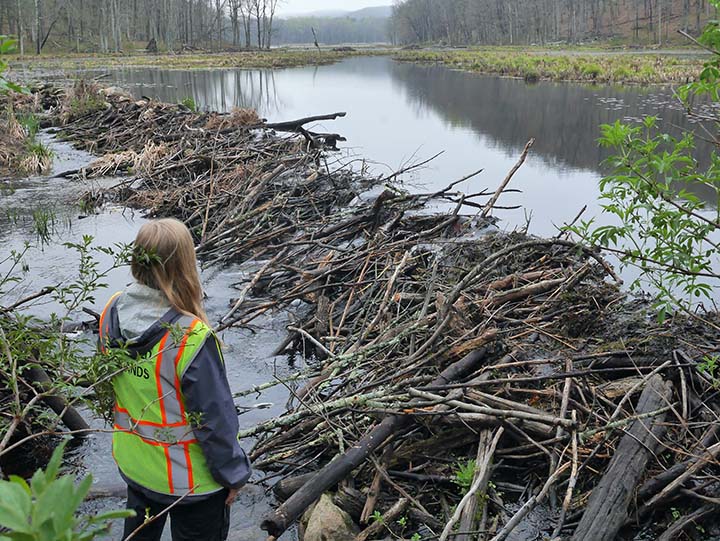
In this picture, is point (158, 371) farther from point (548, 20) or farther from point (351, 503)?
point (548, 20)

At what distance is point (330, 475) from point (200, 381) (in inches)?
58.1

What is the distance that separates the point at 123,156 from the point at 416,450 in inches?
515

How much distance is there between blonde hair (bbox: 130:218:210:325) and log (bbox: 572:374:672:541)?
7.61 feet

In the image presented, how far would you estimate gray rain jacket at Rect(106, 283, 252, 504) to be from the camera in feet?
9.64

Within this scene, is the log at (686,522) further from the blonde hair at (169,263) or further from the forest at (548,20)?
the forest at (548,20)

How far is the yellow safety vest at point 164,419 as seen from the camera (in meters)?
2.95

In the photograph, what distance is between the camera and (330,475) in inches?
161

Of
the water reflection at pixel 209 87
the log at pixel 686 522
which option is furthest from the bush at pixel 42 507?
the water reflection at pixel 209 87

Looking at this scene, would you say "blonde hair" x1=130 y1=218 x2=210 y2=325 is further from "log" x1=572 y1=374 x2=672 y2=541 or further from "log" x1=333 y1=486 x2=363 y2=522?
"log" x1=572 y1=374 x2=672 y2=541

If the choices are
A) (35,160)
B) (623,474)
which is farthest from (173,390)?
(35,160)

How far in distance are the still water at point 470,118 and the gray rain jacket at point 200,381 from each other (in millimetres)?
5362

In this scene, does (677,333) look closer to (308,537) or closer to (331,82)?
(308,537)

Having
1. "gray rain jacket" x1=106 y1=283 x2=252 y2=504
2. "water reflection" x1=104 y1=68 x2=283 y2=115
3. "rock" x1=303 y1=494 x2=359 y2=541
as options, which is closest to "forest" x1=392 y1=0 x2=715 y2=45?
"water reflection" x1=104 y1=68 x2=283 y2=115

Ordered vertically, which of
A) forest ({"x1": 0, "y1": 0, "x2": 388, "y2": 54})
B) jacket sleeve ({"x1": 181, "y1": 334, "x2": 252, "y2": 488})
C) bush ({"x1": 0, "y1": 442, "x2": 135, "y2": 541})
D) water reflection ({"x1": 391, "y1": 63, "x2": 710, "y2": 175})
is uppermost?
forest ({"x1": 0, "y1": 0, "x2": 388, "y2": 54})
